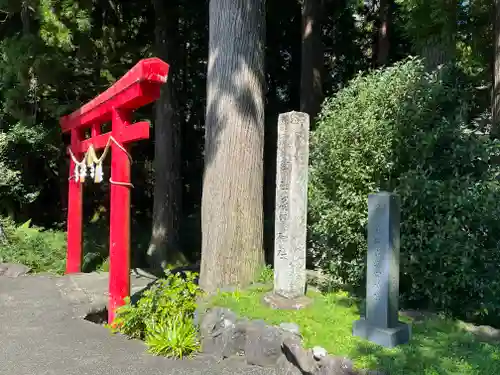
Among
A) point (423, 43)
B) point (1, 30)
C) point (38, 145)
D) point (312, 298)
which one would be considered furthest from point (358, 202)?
point (1, 30)

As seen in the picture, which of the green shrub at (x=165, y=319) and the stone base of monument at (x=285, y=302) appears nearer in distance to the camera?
the green shrub at (x=165, y=319)

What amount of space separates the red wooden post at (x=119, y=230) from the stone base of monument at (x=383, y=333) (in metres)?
2.93

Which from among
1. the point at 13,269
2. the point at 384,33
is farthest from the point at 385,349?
the point at 384,33

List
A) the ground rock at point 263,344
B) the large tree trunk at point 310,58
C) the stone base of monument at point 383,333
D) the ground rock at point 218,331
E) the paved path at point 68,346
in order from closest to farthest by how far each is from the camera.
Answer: the stone base of monument at point 383,333 < the ground rock at point 263,344 < the paved path at point 68,346 < the ground rock at point 218,331 < the large tree trunk at point 310,58

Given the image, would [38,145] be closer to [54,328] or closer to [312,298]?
[54,328]

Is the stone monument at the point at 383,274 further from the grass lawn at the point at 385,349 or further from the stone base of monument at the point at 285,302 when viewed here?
the stone base of monument at the point at 285,302

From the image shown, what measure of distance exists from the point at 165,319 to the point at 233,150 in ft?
6.66

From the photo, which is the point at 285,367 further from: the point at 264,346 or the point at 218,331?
the point at 218,331

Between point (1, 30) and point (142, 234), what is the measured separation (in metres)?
6.14

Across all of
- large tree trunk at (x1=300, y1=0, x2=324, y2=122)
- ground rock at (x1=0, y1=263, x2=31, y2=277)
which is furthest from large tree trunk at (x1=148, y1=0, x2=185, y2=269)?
large tree trunk at (x1=300, y1=0, x2=324, y2=122)

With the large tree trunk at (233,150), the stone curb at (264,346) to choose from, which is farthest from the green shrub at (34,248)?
the stone curb at (264,346)

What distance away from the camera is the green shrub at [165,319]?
4410mm

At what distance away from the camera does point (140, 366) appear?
4.16 meters

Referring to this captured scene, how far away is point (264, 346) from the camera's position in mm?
4000
